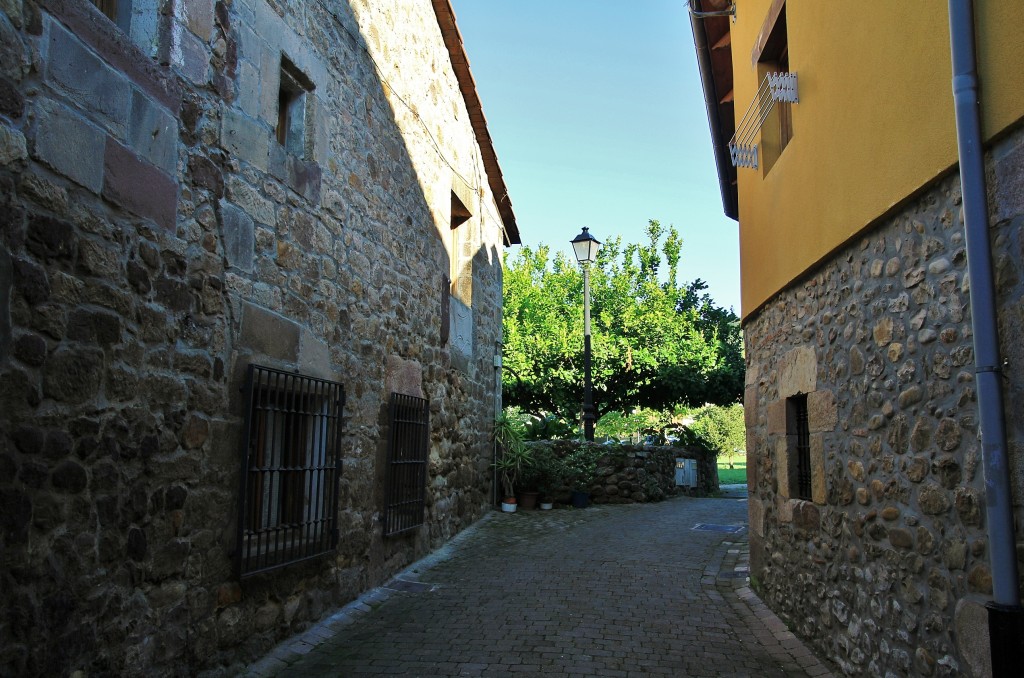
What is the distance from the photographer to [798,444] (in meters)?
5.24

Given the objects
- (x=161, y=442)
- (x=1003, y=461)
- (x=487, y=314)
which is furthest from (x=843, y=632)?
(x=487, y=314)

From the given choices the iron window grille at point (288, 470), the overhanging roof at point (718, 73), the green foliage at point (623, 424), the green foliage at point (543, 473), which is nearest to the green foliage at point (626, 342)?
the green foliage at point (623, 424)

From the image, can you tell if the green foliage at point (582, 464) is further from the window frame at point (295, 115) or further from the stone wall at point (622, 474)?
the window frame at point (295, 115)

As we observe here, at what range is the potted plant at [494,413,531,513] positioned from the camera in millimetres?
10547

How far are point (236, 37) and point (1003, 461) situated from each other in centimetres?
421

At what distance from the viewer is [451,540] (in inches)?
326

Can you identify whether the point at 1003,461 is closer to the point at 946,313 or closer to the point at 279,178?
the point at 946,313

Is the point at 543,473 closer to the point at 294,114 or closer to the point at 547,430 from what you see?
the point at 547,430

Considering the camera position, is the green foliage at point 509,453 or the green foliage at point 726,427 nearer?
the green foliage at point 509,453

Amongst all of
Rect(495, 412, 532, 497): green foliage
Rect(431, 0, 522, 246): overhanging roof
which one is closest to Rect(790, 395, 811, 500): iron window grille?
Rect(431, 0, 522, 246): overhanging roof

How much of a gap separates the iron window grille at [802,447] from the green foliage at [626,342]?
46.0 ft

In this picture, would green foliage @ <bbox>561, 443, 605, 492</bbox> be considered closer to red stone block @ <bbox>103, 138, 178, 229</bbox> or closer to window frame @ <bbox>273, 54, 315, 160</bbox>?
window frame @ <bbox>273, 54, 315, 160</bbox>

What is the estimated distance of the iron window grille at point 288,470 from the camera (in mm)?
4340

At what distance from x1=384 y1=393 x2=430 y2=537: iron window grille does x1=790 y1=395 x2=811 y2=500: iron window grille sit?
3158 millimetres
